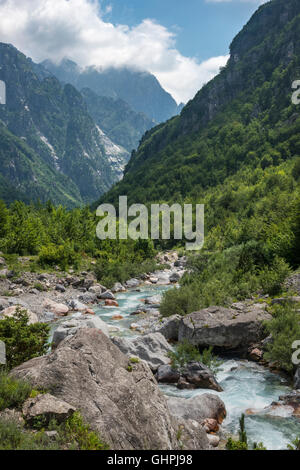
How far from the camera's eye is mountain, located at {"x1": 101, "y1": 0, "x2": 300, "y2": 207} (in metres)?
96.8

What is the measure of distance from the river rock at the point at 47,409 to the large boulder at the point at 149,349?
24.4 feet

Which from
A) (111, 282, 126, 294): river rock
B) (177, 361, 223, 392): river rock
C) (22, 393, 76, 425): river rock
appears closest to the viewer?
(22, 393, 76, 425): river rock

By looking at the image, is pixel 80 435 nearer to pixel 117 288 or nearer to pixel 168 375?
pixel 168 375

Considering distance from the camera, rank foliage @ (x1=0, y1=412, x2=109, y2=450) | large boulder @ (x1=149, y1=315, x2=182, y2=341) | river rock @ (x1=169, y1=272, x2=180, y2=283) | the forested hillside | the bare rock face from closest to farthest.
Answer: foliage @ (x1=0, y1=412, x2=109, y2=450) < the bare rock face < large boulder @ (x1=149, y1=315, x2=182, y2=341) < the forested hillside < river rock @ (x1=169, y1=272, x2=180, y2=283)

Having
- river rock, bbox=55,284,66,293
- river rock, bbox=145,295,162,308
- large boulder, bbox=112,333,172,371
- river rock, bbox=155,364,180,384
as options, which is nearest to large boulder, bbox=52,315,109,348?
large boulder, bbox=112,333,172,371

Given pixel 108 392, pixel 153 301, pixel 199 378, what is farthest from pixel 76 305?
pixel 108 392

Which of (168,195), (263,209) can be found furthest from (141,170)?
(263,209)

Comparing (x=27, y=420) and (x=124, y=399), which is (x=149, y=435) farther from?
(x=27, y=420)

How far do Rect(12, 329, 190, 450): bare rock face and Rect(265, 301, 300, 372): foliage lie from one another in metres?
6.94

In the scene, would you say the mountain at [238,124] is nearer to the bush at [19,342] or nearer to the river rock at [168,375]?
the river rock at [168,375]

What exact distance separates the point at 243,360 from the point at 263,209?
36848mm

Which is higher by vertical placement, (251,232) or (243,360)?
(251,232)

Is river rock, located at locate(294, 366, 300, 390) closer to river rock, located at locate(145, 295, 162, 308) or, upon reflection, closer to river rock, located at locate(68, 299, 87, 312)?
river rock, located at locate(145, 295, 162, 308)

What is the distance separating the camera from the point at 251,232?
33.9 meters
